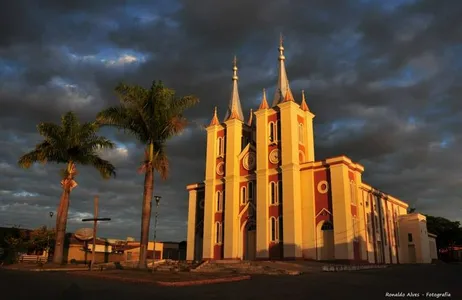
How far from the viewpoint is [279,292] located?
545 inches

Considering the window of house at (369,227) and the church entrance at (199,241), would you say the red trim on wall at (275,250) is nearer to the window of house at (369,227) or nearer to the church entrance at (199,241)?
the window of house at (369,227)

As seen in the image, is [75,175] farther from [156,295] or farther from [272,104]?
[272,104]

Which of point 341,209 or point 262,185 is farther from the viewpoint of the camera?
point 262,185

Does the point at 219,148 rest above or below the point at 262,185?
above

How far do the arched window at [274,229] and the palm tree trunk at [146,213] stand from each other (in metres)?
17.7

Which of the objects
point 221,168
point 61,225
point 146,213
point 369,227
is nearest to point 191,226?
point 221,168

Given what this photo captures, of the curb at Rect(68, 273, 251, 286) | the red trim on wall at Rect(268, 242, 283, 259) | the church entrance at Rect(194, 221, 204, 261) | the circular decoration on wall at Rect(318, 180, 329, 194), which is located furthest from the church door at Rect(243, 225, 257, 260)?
the curb at Rect(68, 273, 251, 286)

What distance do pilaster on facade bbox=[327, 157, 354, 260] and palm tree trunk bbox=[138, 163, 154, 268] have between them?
60.5 ft

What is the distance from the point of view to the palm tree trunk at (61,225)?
2894 centimetres

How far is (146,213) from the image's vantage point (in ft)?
82.6

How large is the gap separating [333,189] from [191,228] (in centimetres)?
1850

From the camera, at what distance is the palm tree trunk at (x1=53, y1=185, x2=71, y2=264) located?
28.9 metres

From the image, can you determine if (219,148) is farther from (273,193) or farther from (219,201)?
(273,193)

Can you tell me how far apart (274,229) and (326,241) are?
508cm
